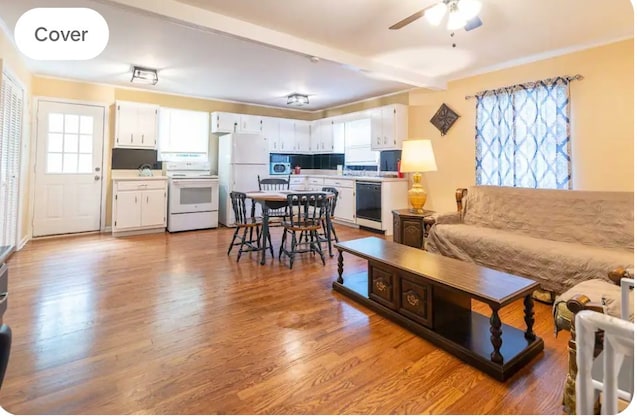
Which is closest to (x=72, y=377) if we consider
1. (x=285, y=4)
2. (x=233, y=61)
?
(x=285, y=4)

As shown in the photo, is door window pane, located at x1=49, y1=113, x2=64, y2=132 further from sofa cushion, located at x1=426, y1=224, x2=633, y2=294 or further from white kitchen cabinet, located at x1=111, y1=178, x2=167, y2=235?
sofa cushion, located at x1=426, y1=224, x2=633, y2=294

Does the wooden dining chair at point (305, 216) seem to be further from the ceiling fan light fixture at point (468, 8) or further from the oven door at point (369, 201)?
the ceiling fan light fixture at point (468, 8)

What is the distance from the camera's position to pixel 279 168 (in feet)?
22.4

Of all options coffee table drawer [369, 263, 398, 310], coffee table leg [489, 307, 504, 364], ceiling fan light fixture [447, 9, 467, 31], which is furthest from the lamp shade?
coffee table leg [489, 307, 504, 364]

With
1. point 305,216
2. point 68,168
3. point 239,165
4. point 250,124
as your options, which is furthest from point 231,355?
point 250,124

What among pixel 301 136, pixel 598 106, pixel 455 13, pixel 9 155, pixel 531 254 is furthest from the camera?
pixel 301 136

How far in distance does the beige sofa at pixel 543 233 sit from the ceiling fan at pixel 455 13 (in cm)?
181

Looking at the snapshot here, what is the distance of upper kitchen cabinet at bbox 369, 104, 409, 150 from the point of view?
17.3 feet

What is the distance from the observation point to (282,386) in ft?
5.20

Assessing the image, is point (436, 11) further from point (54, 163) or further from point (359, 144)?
point (54, 163)

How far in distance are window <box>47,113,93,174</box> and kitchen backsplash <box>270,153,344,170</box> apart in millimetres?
3154

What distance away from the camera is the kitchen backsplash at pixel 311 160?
6949 mm

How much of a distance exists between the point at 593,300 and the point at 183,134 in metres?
6.02

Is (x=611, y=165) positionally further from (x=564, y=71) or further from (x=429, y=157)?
(x=429, y=157)
